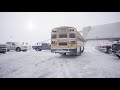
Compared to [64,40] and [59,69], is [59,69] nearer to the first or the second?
[59,69]

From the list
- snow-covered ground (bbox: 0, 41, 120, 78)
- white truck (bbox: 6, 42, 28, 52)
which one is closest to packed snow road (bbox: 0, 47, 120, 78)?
snow-covered ground (bbox: 0, 41, 120, 78)

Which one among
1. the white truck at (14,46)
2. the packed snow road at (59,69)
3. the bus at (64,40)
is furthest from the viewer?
the white truck at (14,46)

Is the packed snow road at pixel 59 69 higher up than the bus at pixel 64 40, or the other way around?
the bus at pixel 64 40

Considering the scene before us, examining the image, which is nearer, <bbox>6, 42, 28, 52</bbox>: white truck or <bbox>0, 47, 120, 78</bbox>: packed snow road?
<bbox>0, 47, 120, 78</bbox>: packed snow road

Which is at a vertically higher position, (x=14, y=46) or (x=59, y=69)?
(x=14, y=46)

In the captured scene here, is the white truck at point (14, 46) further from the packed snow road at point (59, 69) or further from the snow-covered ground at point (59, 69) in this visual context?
the packed snow road at point (59, 69)

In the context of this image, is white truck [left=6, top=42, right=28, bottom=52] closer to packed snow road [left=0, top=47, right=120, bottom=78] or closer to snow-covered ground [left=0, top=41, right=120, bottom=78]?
snow-covered ground [left=0, top=41, right=120, bottom=78]

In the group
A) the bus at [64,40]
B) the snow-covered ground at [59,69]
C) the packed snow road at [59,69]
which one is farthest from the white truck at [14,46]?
the packed snow road at [59,69]

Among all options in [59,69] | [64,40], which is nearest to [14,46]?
[64,40]
